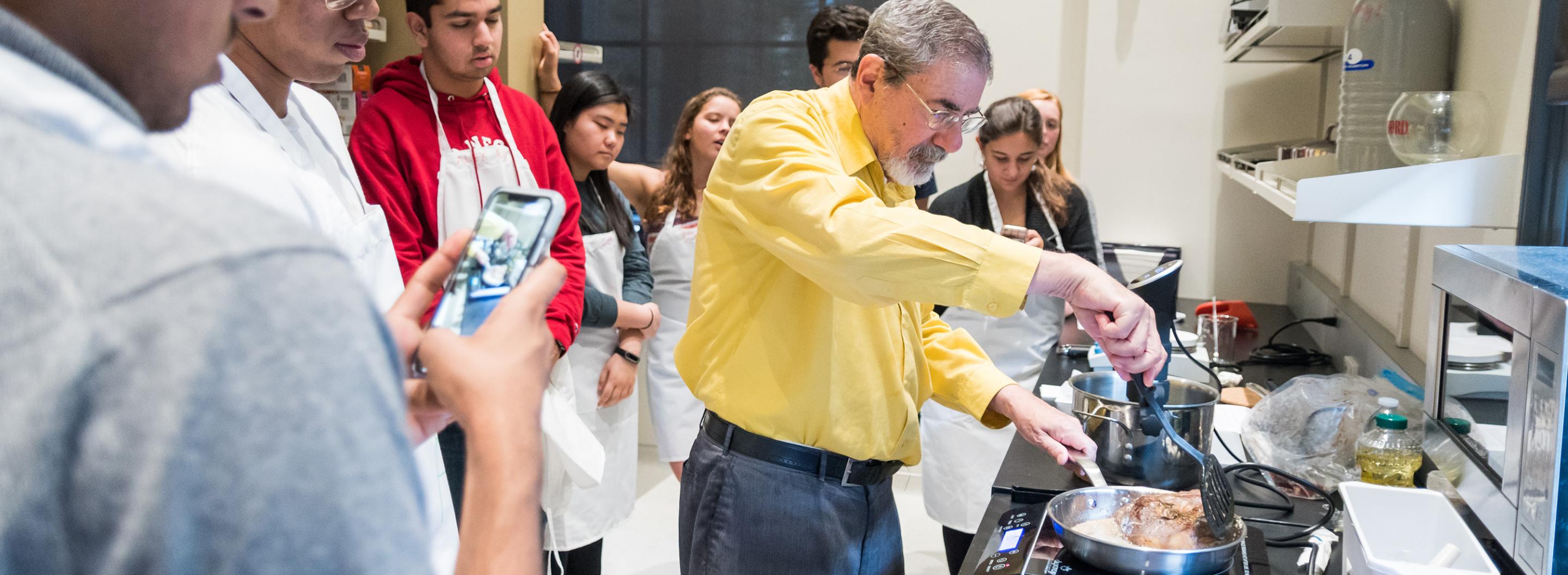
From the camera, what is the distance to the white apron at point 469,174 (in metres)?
1.87

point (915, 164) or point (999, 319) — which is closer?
point (915, 164)

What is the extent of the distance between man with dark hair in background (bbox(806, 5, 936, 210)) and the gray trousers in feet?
4.41

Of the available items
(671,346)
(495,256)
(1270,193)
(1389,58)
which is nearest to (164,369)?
(495,256)

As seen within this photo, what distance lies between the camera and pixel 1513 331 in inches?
40.7

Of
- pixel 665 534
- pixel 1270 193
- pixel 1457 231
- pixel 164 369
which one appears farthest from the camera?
pixel 665 534

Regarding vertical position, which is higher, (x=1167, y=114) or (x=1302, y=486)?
(x=1167, y=114)

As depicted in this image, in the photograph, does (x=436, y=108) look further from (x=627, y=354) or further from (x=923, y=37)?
(x=923, y=37)

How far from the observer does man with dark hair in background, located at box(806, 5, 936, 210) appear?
2.66 metres


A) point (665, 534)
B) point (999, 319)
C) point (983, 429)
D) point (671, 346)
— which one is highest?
point (999, 319)

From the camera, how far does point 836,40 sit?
2.69 metres

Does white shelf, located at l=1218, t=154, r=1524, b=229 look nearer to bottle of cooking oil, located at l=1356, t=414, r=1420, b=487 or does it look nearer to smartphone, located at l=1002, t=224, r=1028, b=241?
bottle of cooking oil, located at l=1356, t=414, r=1420, b=487

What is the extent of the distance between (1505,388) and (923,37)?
0.79m

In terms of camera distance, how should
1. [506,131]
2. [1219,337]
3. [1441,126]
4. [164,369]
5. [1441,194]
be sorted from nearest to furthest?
[164,369] < [1441,194] < [1441,126] < [506,131] < [1219,337]

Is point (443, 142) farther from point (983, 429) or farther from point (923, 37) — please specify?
point (983, 429)
